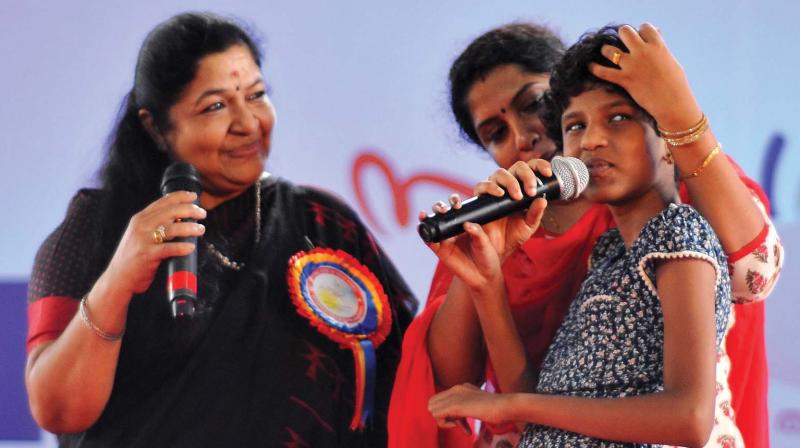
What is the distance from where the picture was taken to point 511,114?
192cm

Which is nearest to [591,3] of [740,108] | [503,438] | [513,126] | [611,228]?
[740,108]

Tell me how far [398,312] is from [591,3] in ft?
3.37

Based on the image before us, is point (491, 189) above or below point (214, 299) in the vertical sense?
above

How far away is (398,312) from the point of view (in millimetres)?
2150

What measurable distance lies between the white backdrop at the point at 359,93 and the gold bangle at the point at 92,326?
837mm

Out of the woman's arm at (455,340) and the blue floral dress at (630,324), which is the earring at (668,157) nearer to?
the blue floral dress at (630,324)

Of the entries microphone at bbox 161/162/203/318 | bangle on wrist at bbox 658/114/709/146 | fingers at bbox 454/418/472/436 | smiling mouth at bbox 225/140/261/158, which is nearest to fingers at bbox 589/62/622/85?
bangle on wrist at bbox 658/114/709/146

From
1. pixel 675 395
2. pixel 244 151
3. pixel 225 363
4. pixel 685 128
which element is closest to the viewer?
pixel 675 395

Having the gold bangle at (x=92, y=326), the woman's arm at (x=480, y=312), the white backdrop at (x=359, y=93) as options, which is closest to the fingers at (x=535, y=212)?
the woman's arm at (x=480, y=312)

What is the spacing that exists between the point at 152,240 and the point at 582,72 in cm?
70

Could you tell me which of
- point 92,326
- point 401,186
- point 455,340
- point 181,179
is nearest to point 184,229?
point 181,179

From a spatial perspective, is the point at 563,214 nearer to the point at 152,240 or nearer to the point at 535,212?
the point at 535,212

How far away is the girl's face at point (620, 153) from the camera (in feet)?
5.04

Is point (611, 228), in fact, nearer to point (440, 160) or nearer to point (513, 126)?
point (513, 126)
